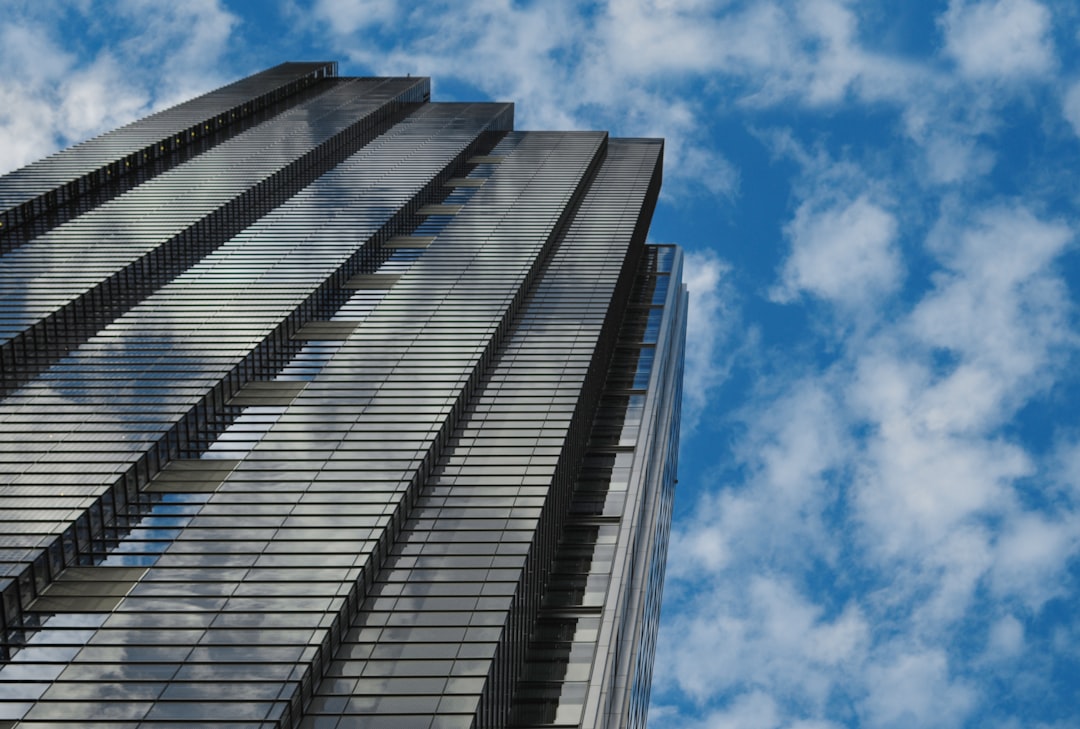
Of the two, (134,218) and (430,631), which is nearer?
(430,631)

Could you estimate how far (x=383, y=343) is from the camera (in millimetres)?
110125

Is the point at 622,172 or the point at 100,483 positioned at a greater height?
the point at 622,172

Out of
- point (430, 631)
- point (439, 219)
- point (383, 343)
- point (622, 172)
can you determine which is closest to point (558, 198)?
point (439, 219)

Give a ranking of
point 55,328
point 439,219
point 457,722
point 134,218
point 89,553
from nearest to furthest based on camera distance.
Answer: point 457,722
point 89,553
point 55,328
point 134,218
point 439,219

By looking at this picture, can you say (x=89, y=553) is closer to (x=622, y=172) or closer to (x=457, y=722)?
(x=457, y=722)

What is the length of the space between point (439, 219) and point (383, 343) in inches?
1969

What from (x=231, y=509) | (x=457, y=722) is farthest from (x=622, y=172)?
(x=457, y=722)

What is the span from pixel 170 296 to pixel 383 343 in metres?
20.3

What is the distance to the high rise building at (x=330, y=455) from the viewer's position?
222ft

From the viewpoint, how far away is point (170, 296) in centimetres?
12019

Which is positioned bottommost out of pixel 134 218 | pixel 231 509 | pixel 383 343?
pixel 231 509

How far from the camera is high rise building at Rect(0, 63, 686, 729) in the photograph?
2665 inches

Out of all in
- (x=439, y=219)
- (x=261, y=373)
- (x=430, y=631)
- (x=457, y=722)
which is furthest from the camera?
(x=439, y=219)

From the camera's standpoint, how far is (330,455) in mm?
89062
